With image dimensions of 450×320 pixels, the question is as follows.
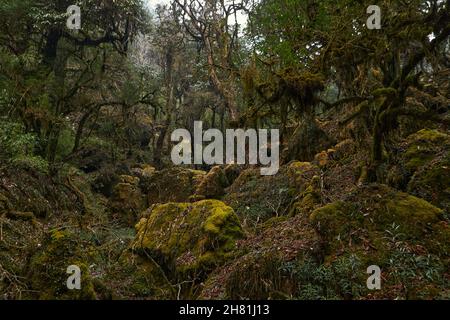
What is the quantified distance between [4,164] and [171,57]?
18062mm

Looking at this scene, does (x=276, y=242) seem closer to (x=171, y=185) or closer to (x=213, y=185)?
(x=213, y=185)

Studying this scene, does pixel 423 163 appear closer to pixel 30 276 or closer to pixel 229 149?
pixel 30 276

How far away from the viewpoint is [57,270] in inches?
258

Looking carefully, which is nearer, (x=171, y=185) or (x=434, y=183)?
(x=434, y=183)

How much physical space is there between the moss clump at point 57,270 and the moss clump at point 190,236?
258cm

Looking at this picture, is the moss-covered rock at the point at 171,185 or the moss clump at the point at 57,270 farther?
the moss-covered rock at the point at 171,185

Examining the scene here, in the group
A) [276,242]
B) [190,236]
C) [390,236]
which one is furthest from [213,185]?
[390,236]

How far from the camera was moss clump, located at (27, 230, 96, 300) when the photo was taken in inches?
251

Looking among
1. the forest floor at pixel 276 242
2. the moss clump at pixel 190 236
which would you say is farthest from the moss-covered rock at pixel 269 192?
the moss clump at pixel 190 236

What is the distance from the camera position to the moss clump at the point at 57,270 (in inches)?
251

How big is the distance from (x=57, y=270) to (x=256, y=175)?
37.3ft

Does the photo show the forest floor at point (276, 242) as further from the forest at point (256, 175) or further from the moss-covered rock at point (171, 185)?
the moss-covered rock at point (171, 185)

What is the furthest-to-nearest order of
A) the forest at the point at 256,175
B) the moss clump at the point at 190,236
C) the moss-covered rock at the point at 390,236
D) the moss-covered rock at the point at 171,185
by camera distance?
the moss-covered rock at the point at 171,185 → the moss clump at the point at 190,236 → the forest at the point at 256,175 → the moss-covered rock at the point at 390,236
